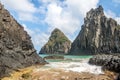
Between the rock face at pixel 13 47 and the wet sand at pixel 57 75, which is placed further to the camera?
the rock face at pixel 13 47

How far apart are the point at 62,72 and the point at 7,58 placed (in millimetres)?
9529

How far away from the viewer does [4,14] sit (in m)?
54.9

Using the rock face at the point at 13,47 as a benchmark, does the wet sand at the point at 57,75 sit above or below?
below

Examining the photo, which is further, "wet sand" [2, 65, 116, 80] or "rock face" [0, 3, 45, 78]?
"rock face" [0, 3, 45, 78]

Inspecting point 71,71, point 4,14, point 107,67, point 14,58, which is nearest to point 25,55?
point 14,58

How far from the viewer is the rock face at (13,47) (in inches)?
1816

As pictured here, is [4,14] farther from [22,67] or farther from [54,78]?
[54,78]

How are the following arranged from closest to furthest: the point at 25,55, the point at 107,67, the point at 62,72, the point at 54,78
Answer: the point at 54,78 < the point at 62,72 < the point at 107,67 < the point at 25,55

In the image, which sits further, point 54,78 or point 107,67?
point 107,67

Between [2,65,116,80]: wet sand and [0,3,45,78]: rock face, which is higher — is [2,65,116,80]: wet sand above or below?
below

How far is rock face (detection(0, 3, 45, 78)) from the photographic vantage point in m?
46.1

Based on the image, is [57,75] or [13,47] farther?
[13,47]

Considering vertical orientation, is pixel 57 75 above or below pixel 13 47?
below

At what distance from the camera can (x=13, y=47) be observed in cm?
5119
